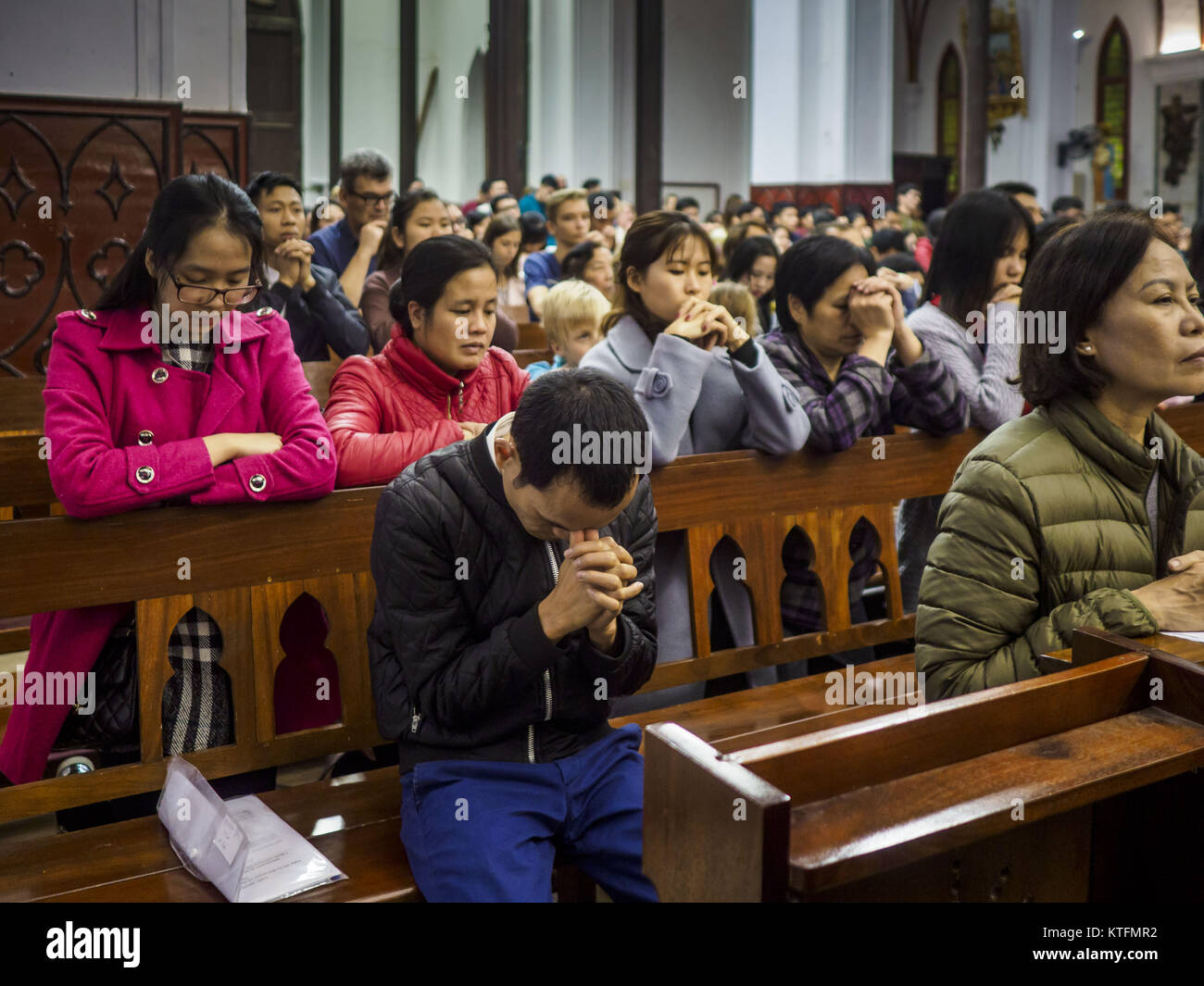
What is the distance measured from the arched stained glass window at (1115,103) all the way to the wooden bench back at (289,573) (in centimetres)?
2048

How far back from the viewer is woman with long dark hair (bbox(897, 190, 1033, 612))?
3547 millimetres

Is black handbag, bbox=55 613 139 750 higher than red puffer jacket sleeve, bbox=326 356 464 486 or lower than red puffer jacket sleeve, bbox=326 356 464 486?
lower

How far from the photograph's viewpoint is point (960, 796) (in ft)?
4.85

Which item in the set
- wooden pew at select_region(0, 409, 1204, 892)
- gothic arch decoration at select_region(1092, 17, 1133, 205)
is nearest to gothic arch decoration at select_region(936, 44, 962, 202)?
gothic arch decoration at select_region(1092, 17, 1133, 205)

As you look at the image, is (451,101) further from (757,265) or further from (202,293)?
(202,293)

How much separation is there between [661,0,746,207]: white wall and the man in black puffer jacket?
17448 mm

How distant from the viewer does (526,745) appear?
86.4 inches

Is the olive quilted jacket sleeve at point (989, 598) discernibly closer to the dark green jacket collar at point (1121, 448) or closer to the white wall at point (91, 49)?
the dark green jacket collar at point (1121, 448)

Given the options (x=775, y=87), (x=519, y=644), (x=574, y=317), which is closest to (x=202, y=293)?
(x=519, y=644)

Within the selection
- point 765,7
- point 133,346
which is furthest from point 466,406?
point 765,7

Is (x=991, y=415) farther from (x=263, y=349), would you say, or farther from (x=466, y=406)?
(x=263, y=349)

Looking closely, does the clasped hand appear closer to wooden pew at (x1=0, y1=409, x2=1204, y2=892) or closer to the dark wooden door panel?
wooden pew at (x1=0, y1=409, x2=1204, y2=892)

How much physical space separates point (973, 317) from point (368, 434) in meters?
1.91

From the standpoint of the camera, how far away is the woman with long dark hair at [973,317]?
355 cm
